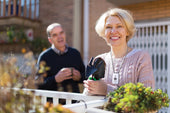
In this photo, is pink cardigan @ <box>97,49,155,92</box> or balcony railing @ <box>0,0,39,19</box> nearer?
pink cardigan @ <box>97,49,155,92</box>

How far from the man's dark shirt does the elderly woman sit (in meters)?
0.97

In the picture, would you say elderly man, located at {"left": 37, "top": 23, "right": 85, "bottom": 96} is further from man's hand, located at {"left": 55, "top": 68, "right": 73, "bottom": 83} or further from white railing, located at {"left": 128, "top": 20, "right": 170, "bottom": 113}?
white railing, located at {"left": 128, "top": 20, "right": 170, "bottom": 113}

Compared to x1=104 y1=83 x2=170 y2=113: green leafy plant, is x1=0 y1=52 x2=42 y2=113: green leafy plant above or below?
above

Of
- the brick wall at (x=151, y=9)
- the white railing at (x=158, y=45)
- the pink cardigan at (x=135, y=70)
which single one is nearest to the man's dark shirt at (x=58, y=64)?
the pink cardigan at (x=135, y=70)

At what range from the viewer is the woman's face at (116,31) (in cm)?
220

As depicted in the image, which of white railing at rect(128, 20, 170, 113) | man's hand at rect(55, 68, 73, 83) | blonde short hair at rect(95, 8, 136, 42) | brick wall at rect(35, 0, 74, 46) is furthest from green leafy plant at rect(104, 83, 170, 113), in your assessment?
brick wall at rect(35, 0, 74, 46)

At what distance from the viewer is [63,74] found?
2.99m

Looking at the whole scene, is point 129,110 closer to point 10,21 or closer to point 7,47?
point 10,21

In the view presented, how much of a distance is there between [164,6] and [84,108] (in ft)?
16.1

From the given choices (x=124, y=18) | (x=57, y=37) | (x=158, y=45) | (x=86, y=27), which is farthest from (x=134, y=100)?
(x=86, y=27)

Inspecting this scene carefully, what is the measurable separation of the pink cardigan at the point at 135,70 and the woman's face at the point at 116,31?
0.14 meters

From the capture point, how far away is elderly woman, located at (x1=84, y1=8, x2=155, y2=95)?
6.59ft

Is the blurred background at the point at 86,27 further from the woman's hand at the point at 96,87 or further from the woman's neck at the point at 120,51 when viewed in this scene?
the woman's hand at the point at 96,87

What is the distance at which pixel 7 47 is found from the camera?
30.7 ft
